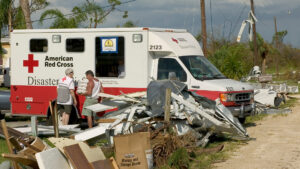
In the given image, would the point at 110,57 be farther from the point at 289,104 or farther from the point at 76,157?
the point at 289,104

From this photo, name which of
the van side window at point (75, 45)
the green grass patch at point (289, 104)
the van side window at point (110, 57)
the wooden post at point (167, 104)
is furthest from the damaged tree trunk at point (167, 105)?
the green grass patch at point (289, 104)

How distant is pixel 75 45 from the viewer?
46.8 feet

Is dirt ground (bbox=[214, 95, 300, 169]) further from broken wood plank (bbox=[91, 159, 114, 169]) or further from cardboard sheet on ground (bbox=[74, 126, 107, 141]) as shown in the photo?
cardboard sheet on ground (bbox=[74, 126, 107, 141])

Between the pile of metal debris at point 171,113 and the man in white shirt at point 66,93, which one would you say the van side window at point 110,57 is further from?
the pile of metal debris at point 171,113

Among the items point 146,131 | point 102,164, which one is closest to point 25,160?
point 102,164

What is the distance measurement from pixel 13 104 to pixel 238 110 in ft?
20.0

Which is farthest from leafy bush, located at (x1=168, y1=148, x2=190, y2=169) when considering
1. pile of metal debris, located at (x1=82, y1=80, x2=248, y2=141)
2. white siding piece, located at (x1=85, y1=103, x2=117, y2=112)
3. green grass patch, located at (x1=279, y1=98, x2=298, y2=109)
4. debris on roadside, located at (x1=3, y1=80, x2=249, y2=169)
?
green grass patch, located at (x1=279, y1=98, x2=298, y2=109)

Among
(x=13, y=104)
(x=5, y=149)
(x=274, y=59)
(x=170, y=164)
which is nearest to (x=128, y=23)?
(x=13, y=104)

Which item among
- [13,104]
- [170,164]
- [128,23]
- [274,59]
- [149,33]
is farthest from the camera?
[274,59]

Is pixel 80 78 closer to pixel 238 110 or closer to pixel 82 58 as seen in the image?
pixel 82 58

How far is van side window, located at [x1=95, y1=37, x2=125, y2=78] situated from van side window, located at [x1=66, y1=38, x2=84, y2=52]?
45cm

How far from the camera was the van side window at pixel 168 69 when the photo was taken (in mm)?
13602

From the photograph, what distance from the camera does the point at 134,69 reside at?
13641mm

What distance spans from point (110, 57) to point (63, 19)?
2092cm
